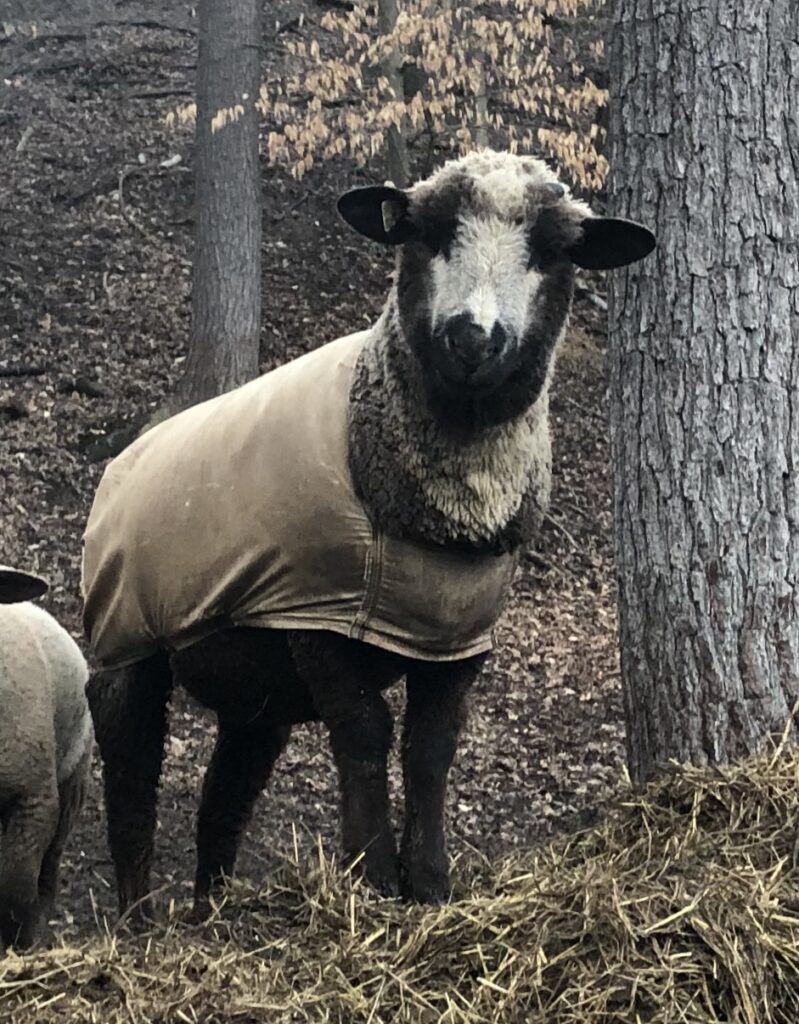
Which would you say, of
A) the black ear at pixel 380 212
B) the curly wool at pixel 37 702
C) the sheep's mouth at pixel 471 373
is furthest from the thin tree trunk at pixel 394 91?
the sheep's mouth at pixel 471 373

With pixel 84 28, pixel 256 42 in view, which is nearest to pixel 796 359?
pixel 256 42

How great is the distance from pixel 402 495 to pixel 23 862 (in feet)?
8.12

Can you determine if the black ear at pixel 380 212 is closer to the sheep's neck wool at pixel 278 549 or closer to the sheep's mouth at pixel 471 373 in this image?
the sheep's neck wool at pixel 278 549

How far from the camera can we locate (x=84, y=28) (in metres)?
21.7

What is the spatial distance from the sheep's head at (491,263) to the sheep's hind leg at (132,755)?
1.92 metres

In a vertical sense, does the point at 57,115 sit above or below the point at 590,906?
below

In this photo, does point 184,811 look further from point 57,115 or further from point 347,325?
point 57,115

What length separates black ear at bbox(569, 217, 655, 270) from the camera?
4.89 metres

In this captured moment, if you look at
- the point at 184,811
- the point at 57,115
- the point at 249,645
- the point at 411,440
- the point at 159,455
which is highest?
the point at 411,440

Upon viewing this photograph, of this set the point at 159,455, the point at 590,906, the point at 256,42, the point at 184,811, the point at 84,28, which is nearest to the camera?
the point at 590,906

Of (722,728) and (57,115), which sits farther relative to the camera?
(57,115)

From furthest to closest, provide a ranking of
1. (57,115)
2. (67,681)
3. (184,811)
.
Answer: (57,115) < (184,811) < (67,681)

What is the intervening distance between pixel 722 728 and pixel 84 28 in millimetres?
19557

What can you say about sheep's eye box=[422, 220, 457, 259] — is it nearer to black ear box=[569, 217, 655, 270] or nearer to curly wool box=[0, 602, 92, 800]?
black ear box=[569, 217, 655, 270]
